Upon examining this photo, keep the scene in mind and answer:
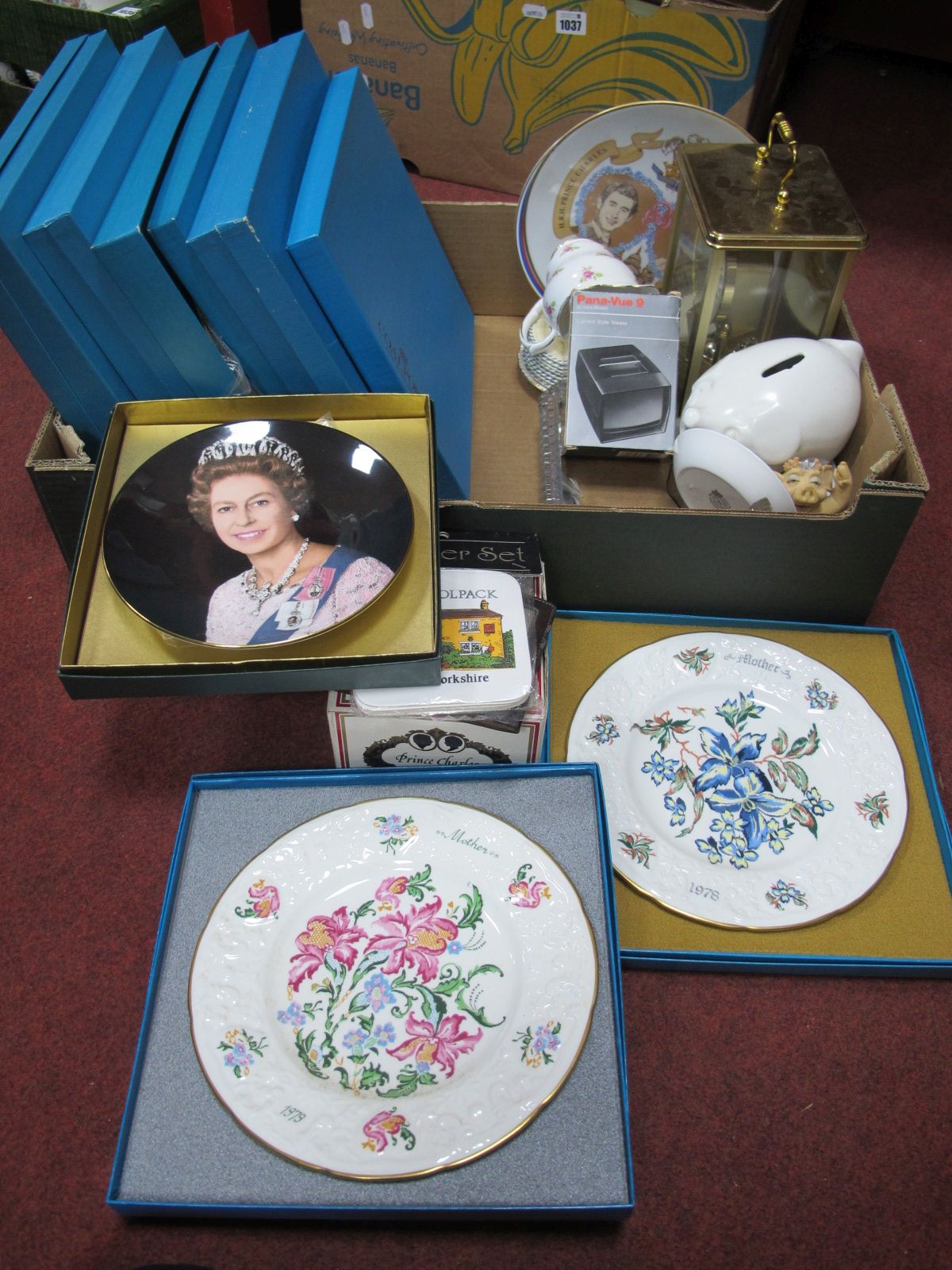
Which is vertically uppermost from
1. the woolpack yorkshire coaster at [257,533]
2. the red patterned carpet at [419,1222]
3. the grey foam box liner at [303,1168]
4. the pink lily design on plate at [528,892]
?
the woolpack yorkshire coaster at [257,533]

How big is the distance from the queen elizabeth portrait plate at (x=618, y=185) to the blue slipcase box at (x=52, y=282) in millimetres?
445

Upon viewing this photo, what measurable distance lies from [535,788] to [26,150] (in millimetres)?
628

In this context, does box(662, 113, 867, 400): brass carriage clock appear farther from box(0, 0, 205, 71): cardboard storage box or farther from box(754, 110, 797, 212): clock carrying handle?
box(0, 0, 205, 71): cardboard storage box

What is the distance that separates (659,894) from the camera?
70cm

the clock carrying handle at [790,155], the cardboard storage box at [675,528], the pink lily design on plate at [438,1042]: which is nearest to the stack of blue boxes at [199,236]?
the cardboard storage box at [675,528]

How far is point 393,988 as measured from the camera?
648mm

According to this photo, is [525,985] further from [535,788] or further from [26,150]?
[26,150]

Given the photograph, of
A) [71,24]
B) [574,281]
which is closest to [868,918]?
[574,281]

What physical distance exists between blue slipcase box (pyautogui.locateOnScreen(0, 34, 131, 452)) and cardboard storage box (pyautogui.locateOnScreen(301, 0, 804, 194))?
0.54 metres

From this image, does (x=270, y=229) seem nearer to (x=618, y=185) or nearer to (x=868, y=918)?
(x=618, y=185)

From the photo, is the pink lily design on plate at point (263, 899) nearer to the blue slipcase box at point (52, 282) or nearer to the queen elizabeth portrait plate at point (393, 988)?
the queen elizabeth portrait plate at point (393, 988)

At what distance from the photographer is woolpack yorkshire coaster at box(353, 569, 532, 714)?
0.68 meters

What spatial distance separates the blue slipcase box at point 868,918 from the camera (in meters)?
0.68

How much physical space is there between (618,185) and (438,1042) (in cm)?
89
